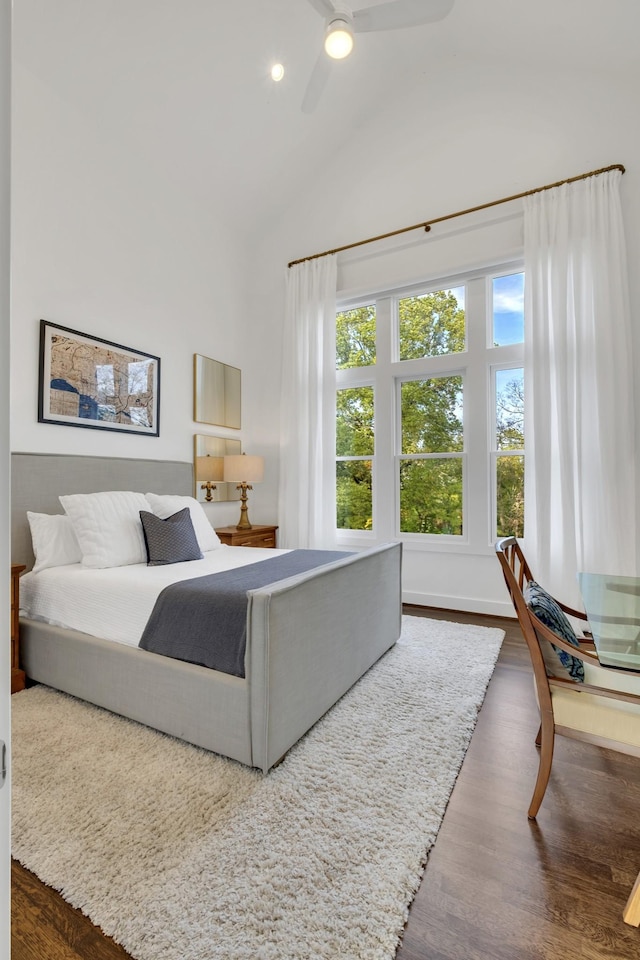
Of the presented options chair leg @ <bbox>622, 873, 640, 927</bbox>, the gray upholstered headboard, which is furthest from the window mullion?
chair leg @ <bbox>622, 873, 640, 927</bbox>

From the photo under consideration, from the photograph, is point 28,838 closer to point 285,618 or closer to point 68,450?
point 285,618

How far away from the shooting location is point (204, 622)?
1882 millimetres

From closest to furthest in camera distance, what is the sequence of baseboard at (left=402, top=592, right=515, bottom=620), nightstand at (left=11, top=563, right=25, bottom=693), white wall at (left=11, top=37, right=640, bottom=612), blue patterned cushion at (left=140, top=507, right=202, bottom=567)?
nightstand at (left=11, top=563, right=25, bottom=693), blue patterned cushion at (left=140, top=507, right=202, bottom=567), white wall at (left=11, top=37, right=640, bottom=612), baseboard at (left=402, top=592, right=515, bottom=620)

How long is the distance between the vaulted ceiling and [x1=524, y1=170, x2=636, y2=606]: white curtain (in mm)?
847

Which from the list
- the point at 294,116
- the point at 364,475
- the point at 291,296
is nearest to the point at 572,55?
the point at 294,116

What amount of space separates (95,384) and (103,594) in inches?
67.7

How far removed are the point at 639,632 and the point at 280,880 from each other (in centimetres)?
131

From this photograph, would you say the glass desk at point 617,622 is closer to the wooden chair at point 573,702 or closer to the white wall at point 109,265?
the wooden chair at point 573,702

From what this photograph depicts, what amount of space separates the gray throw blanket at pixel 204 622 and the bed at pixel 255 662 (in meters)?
0.05

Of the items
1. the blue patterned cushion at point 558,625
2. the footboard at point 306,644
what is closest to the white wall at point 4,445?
the footboard at point 306,644

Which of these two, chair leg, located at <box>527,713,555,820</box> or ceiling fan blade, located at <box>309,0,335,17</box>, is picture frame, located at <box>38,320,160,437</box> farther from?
chair leg, located at <box>527,713,555,820</box>

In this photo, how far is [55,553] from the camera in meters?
2.67

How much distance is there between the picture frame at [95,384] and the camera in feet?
9.72

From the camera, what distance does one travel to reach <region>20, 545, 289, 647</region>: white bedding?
2096mm
